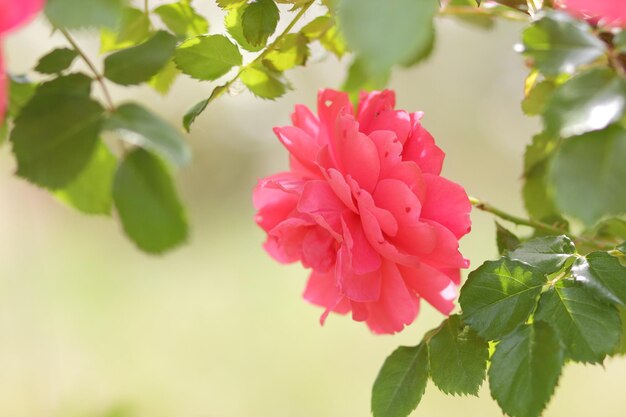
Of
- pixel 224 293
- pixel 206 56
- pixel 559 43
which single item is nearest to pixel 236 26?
pixel 206 56

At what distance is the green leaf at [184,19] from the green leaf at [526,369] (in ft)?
0.58

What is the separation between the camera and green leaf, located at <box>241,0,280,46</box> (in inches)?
9.7

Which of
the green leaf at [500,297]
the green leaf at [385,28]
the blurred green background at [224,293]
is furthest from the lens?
the blurred green background at [224,293]

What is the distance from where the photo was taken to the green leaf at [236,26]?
264 mm

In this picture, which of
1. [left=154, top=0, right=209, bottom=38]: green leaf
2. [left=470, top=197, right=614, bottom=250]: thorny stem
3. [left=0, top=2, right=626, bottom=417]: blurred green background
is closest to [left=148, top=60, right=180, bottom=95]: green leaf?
[left=154, top=0, right=209, bottom=38]: green leaf

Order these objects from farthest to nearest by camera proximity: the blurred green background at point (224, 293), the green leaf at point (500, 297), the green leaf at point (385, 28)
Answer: the blurred green background at point (224, 293)
the green leaf at point (500, 297)
the green leaf at point (385, 28)

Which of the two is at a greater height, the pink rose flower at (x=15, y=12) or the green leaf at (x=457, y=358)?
the pink rose flower at (x=15, y=12)

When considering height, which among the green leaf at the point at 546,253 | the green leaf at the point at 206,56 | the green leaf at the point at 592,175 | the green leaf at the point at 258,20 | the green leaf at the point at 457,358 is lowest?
the green leaf at the point at 457,358

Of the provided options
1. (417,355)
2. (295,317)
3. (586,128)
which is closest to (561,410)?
(295,317)

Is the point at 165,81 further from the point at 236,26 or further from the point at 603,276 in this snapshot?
the point at 603,276

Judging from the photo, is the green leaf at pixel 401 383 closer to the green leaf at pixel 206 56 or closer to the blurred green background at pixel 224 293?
the green leaf at pixel 206 56

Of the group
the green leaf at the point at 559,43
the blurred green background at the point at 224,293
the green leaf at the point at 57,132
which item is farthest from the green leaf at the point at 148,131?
the blurred green background at the point at 224,293

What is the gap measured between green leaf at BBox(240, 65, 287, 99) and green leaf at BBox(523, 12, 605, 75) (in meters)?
0.11

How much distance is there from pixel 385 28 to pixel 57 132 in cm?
15
